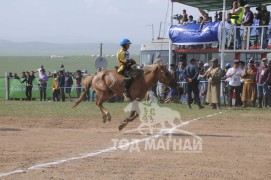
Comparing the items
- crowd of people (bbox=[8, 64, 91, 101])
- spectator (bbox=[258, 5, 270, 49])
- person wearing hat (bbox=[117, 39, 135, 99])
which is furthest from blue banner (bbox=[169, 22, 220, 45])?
person wearing hat (bbox=[117, 39, 135, 99])

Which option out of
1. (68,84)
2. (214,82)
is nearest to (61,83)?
(68,84)

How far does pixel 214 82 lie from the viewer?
22.2m

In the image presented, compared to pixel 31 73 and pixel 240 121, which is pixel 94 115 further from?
pixel 31 73

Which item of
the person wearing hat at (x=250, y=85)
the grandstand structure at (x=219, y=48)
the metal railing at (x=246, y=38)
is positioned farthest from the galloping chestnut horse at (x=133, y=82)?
the grandstand structure at (x=219, y=48)

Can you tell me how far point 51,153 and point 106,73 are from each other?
524 centimetres

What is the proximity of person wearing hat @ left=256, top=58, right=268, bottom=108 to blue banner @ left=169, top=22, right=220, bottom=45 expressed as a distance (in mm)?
3630

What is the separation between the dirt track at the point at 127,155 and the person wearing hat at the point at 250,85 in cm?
649

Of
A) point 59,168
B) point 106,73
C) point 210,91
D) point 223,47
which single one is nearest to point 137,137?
point 106,73

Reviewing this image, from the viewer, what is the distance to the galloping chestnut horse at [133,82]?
48.0 ft

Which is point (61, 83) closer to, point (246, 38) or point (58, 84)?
point (58, 84)

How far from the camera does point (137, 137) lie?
518 inches

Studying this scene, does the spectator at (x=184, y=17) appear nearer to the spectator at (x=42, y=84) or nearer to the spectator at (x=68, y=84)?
the spectator at (x=68, y=84)

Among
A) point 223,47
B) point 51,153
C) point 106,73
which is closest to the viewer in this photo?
point 51,153

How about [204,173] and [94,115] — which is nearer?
[204,173]
